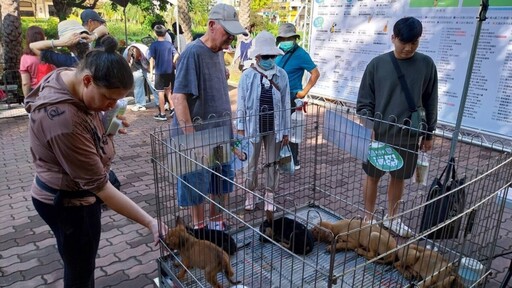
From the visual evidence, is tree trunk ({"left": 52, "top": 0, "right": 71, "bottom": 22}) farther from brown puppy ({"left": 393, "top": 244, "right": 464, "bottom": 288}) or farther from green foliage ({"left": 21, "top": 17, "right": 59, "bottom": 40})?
brown puppy ({"left": 393, "top": 244, "right": 464, "bottom": 288})

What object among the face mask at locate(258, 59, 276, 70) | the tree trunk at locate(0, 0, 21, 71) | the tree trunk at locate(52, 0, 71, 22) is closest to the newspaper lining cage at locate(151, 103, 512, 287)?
the face mask at locate(258, 59, 276, 70)

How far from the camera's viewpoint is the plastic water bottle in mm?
3737

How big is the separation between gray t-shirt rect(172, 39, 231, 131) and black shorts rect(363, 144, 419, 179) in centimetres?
130

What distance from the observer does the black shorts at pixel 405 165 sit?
3087mm

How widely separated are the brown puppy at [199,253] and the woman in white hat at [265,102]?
1177 mm

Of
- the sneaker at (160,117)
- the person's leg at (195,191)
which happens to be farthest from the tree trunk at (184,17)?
the person's leg at (195,191)

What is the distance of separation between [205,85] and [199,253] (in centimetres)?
127

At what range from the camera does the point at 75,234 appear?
6.08ft

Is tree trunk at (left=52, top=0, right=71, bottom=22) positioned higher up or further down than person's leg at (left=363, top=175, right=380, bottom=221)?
higher up

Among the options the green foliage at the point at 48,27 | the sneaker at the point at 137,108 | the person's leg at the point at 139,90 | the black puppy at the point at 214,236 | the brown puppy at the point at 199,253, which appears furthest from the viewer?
the green foliage at the point at 48,27

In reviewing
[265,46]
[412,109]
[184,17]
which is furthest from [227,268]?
[184,17]

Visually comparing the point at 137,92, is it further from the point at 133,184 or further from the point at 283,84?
the point at 283,84

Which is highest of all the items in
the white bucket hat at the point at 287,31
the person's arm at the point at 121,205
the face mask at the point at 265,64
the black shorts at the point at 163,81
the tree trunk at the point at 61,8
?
the tree trunk at the point at 61,8

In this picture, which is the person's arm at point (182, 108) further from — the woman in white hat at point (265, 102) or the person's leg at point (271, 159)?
the person's leg at point (271, 159)
